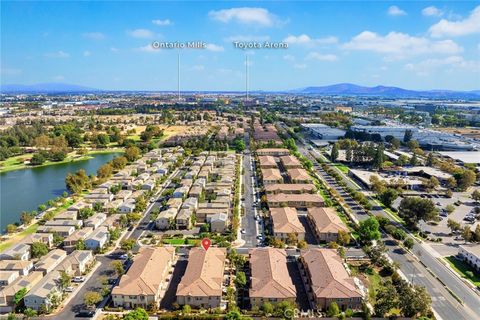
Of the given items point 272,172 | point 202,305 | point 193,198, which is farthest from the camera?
point 272,172

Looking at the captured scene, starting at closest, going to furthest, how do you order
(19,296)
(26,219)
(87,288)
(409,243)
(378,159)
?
(19,296)
(87,288)
(409,243)
(26,219)
(378,159)

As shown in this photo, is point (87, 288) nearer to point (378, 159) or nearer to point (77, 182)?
point (77, 182)

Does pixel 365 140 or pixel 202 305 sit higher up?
pixel 365 140

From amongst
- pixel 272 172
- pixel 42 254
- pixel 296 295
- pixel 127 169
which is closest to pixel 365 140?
pixel 272 172

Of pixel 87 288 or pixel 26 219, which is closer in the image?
pixel 87 288

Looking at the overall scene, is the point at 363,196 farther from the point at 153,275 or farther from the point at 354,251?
the point at 153,275

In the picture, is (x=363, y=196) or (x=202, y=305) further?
(x=363, y=196)

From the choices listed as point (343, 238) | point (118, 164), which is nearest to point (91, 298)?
point (343, 238)

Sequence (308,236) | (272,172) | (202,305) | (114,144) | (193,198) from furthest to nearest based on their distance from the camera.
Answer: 1. (114,144)
2. (272,172)
3. (193,198)
4. (308,236)
5. (202,305)
